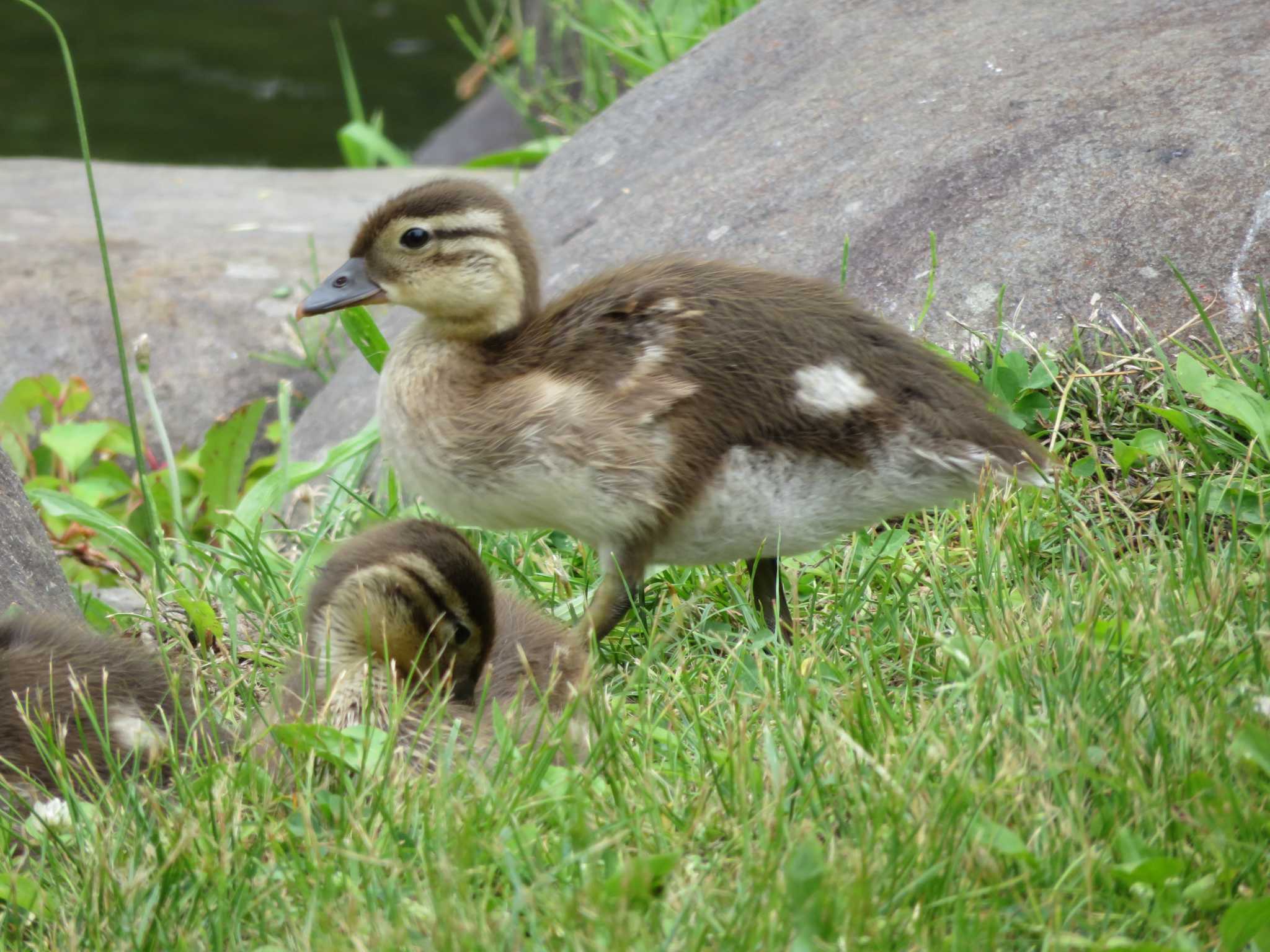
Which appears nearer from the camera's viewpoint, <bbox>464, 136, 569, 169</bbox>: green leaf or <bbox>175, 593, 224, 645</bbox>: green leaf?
<bbox>175, 593, 224, 645</bbox>: green leaf

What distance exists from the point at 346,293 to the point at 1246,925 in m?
2.58

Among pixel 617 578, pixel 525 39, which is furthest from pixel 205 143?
pixel 617 578

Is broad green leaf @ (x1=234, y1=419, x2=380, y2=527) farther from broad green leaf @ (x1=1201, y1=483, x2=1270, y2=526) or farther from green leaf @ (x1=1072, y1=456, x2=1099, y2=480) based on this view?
broad green leaf @ (x1=1201, y1=483, x2=1270, y2=526)

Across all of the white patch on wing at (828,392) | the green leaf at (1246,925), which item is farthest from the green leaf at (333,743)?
the green leaf at (1246,925)

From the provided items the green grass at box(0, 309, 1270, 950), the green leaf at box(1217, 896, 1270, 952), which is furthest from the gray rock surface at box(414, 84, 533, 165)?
the green leaf at box(1217, 896, 1270, 952)

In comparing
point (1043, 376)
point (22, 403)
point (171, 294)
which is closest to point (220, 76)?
point (171, 294)

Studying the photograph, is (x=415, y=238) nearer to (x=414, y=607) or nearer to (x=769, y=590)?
(x=414, y=607)

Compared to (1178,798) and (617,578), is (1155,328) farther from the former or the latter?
(1178,798)

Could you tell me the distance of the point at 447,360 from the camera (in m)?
3.91

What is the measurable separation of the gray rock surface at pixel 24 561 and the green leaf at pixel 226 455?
5.24ft

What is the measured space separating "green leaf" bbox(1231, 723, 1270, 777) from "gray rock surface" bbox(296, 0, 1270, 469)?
206cm

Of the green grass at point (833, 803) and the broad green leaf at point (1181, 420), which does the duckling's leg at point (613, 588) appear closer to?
the green grass at point (833, 803)

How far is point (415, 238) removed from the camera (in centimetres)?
397

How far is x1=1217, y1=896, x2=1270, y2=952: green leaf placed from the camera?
238 centimetres
